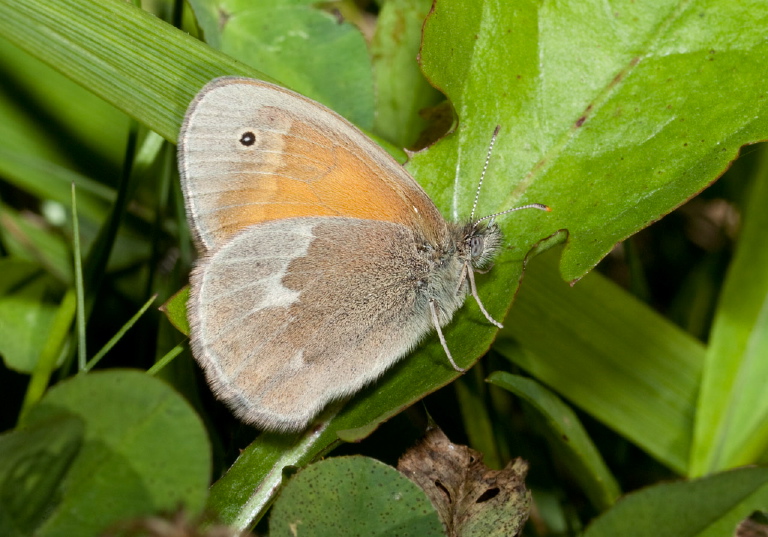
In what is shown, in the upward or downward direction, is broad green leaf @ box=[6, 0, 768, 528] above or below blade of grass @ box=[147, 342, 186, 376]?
above

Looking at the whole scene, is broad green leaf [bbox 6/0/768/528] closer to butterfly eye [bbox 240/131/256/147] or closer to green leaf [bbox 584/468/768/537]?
butterfly eye [bbox 240/131/256/147]

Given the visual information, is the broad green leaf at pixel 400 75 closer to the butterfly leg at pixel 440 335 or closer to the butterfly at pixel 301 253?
the butterfly at pixel 301 253

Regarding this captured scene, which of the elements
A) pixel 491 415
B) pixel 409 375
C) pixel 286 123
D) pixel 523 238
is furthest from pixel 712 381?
pixel 286 123

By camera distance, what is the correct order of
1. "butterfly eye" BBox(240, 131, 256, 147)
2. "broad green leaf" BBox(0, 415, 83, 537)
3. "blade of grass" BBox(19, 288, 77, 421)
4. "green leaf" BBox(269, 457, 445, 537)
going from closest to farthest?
"broad green leaf" BBox(0, 415, 83, 537), "green leaf" BBox(269, 457, 445, 537), "butterfly eye" BBox(240, 131, 256, 147), "blade of grass" BBox(19, 288, 77, 421)

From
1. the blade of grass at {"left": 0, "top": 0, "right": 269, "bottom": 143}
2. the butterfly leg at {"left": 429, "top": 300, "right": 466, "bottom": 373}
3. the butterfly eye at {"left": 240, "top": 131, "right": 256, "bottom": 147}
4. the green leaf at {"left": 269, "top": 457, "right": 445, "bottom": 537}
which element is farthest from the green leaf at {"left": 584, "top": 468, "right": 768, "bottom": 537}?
the blade of grass at {"left": 0, "top": 0, "right": 269, "bottom": 143}

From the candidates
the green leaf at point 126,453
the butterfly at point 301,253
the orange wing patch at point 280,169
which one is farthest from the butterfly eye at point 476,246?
the green leaf at point 126,453

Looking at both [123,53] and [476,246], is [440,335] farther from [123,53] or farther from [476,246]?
[123,53]
